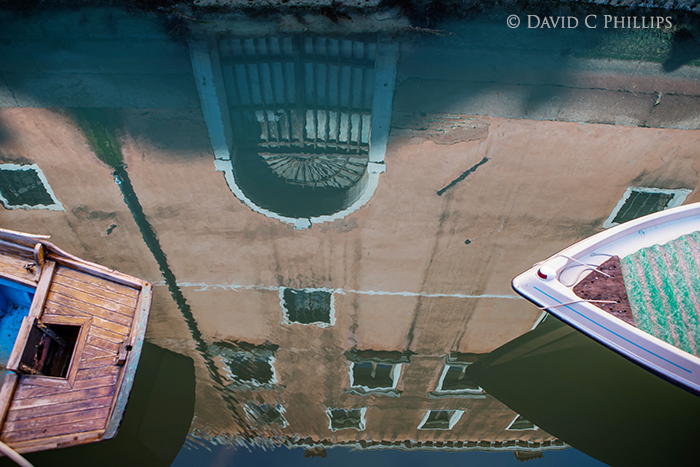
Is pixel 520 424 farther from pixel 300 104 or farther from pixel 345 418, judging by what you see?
pixel 300 104

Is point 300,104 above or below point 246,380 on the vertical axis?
above

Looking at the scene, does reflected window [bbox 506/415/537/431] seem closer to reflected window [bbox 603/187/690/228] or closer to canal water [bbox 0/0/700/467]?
canal water [bbox 0/0/700/467]

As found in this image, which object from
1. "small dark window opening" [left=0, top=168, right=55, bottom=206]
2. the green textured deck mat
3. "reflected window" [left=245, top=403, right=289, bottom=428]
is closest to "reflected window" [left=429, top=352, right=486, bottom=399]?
the green textured deck mat

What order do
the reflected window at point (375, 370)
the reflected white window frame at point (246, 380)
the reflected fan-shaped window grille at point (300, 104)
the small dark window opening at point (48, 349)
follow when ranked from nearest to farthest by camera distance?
the small dark window opening at point (48, 349) → the reflected white window frame at point (246, 380) → the reflected window at point (375, 370) → the reflected fan-shaped window grille at point (300, 104)

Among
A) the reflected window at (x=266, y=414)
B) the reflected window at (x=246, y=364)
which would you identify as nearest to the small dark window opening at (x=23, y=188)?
the reflected window at (x=246, y=364)

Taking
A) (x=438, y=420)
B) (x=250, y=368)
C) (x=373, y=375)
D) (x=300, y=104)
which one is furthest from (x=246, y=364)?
(x=300, y=104)

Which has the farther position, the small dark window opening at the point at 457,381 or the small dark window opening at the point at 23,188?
the small dark window opening at the point at 23,188

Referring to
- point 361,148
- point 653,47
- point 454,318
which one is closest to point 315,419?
point 454,318

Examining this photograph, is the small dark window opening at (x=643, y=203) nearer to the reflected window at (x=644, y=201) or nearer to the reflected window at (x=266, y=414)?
the reflected window at (x=644, y=201)
